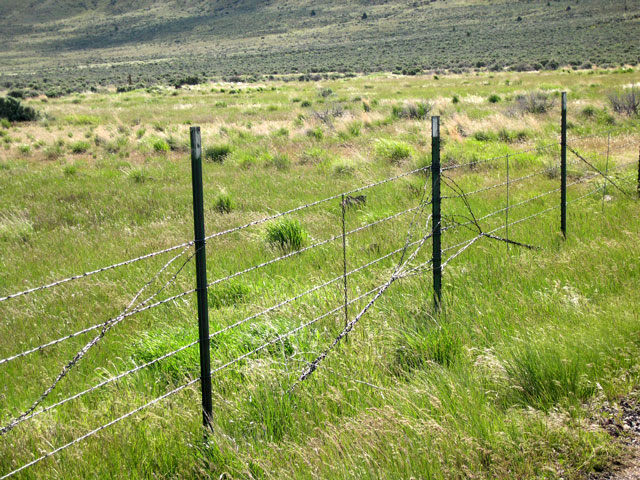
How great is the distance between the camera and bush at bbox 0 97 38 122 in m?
31.0

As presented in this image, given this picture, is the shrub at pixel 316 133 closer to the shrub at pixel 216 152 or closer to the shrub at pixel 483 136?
the shrub at pixel 216 152

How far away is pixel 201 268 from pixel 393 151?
12.8m

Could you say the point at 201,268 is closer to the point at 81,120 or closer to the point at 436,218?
the point at 436,218

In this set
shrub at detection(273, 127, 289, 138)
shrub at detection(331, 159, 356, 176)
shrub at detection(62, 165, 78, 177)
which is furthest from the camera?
shrub at detection(273, 127, 289, 138)

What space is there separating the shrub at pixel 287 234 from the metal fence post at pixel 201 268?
5.18 metres

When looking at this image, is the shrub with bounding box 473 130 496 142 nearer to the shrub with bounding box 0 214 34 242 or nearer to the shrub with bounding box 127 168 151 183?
the shrub with bounding box 127 168 151 183

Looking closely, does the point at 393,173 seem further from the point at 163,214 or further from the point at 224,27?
the point at 224,27

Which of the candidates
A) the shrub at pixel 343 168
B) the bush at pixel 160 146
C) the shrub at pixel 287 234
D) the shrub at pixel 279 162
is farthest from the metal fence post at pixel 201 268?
the bush at pixel 160 146

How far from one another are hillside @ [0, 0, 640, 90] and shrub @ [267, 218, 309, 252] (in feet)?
188

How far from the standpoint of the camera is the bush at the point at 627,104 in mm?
21891

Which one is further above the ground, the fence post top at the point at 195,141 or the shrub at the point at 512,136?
the fence post top at the point at 195,141

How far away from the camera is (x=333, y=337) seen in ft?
18.6

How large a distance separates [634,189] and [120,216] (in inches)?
349

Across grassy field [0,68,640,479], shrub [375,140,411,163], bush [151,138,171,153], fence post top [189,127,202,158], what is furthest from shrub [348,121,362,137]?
fence post top [189,127,202,158]
